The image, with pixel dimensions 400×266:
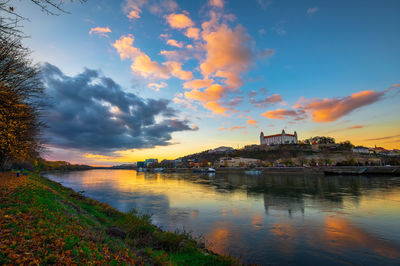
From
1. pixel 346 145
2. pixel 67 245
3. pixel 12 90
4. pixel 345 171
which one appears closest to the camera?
pixel 67 245

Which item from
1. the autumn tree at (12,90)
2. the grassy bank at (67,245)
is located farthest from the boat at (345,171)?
the autumn tree at (12,90)

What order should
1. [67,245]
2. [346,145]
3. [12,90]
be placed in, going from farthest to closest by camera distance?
[346,145]
[12,90]
[67,245]

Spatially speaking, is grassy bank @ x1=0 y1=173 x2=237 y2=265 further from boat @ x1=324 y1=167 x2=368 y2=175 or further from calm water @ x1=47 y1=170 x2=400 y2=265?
boat @ x1=324 y1=167 x2=368 y2=175

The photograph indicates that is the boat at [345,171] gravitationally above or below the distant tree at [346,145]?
below

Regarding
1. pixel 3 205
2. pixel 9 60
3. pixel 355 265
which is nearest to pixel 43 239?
pixel 3 205

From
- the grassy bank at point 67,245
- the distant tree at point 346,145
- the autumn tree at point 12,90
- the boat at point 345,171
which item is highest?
the distant tree at point 346,145

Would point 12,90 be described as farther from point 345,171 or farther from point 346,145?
point 346,145

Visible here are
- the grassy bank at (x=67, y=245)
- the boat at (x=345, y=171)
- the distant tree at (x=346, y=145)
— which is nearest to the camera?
the grassy bank at (x=67, y=245)

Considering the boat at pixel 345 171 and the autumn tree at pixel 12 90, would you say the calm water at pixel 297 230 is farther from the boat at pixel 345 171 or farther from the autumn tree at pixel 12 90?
the boat at pixel 345 171

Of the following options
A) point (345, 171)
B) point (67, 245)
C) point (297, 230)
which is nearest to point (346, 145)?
point (345, 171)

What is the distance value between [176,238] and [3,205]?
869 centimetres

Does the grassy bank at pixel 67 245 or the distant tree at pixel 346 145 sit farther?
the distant tree at pixel 346 145

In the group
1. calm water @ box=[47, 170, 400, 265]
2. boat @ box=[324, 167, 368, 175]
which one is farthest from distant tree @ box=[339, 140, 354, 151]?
calm water @ box=[47, 170, 400, 265]

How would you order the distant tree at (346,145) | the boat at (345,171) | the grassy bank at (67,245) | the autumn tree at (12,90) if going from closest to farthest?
the grassy bank at (67,245), the autumn tree at (12,90), the boat at (345,171), the distant tree at (346,145)
